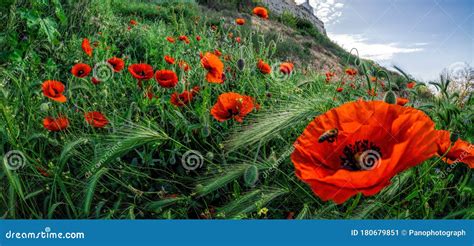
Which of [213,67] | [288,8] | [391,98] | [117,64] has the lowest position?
[117,64]

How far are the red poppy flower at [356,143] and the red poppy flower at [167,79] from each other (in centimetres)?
97

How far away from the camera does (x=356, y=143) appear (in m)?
1.18

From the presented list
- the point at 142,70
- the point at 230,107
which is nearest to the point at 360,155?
the point at 230,107

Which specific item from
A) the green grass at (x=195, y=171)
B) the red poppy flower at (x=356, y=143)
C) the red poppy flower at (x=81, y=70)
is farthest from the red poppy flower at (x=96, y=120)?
the red poppy flower at (x=356, y=143)

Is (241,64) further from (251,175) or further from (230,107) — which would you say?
(251,175)

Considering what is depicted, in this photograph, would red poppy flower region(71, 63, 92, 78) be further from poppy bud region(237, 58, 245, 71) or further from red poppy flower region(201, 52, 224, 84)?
poppy bud region(237, 58, 245, 71)

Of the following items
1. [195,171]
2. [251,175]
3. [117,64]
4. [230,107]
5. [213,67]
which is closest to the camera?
[251,175]

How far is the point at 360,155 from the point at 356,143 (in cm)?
6

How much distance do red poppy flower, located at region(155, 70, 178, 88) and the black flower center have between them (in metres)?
1.05

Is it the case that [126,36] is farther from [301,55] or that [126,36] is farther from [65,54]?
[301,55]

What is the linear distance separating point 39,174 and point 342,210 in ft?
3.75
